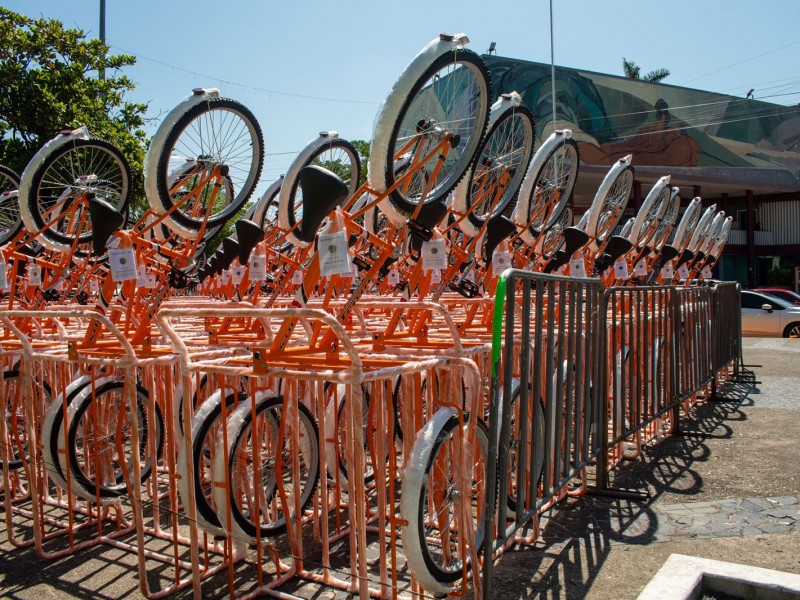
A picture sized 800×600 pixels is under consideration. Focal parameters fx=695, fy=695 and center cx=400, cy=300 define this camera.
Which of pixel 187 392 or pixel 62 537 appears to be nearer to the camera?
pixel 187 392

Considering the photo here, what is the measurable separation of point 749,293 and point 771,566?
51.4 feet

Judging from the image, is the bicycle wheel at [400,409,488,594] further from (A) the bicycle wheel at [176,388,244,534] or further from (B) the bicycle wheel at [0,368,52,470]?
(B) the bicycle wheel at [0,368,52,470]

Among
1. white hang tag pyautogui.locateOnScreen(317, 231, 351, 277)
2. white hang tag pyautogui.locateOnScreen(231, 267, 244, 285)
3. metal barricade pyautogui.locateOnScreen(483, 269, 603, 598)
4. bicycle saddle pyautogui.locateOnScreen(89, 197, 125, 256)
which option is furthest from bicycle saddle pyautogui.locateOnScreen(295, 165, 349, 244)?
white hang tag pyautogui.locateOnScreen(231, 267, 244, 285)

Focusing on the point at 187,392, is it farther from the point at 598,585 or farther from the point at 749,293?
the point at 749,293

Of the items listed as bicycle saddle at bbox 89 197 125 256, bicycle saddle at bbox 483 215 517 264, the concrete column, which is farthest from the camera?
the concrete column

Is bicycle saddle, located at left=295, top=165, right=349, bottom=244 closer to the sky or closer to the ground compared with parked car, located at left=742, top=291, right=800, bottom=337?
closer to the sky

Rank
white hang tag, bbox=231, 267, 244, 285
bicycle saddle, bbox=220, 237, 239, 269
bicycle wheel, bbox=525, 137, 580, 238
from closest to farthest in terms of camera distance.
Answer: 1. white hang tag, bbox=231, 267, 244, 285
2. bicycle wheel, bbox=525, 137, 580, 238
3. bicycle saddle, bbox=220, 237, 239, 269

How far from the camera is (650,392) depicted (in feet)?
19.1

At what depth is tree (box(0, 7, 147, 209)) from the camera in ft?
44.3

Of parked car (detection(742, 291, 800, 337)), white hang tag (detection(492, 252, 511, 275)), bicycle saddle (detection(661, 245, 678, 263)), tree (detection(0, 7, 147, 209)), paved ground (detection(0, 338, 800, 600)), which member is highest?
→ tree (detection(0, 7, 147, 209))

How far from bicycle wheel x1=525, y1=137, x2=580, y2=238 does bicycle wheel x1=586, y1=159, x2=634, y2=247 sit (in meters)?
0.41

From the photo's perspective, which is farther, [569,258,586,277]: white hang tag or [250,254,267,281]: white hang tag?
[569,258,586,277]: white hang tag

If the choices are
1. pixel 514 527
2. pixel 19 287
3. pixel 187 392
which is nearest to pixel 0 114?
pixel 19 287

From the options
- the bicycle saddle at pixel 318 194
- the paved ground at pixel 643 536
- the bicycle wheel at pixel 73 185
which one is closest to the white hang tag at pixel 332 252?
the bicycle saddle at pixel 318 194
